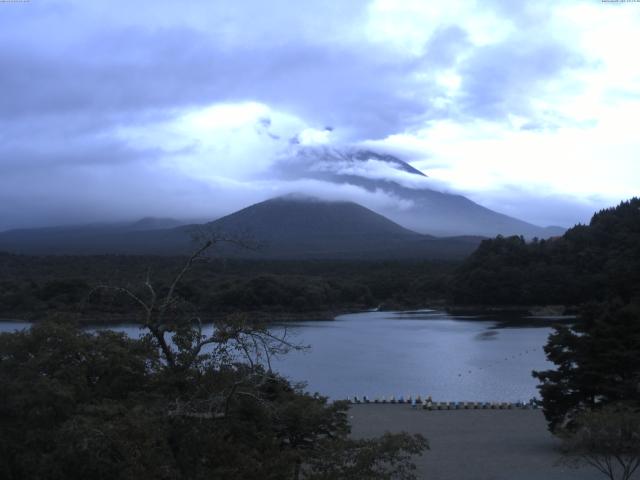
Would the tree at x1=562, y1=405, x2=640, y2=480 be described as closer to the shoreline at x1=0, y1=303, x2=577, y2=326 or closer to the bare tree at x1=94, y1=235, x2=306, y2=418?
the bare tree at x1=94, y1=235, x2=306, y2=418

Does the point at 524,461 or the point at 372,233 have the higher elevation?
the point at 372,233

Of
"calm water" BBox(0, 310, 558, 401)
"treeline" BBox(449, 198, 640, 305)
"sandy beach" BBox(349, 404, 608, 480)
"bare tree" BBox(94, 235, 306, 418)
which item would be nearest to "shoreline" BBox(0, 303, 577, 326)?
"treeline" BBox(449, 198, 640, 305)

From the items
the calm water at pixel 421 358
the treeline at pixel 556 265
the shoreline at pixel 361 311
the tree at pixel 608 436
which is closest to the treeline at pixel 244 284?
the shoreline at pixel 361 311

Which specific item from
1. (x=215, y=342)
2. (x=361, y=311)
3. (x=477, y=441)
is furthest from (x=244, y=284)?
(x=215, y=342)

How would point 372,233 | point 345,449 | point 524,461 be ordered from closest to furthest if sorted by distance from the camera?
point 345,449, point 524,461, point 372,233

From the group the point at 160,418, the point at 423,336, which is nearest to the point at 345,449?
the point at 160,418

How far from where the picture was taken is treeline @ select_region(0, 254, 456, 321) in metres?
35.3

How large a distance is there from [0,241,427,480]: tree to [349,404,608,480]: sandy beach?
5.49 metres

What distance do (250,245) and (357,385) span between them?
A: 17.6m

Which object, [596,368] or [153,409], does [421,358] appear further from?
[153,409]

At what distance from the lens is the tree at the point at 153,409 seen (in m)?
4.61

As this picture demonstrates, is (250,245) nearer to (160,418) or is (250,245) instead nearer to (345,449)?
(160,418)

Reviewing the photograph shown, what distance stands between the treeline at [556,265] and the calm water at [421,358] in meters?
6.18

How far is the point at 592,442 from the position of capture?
8578 millimetres
